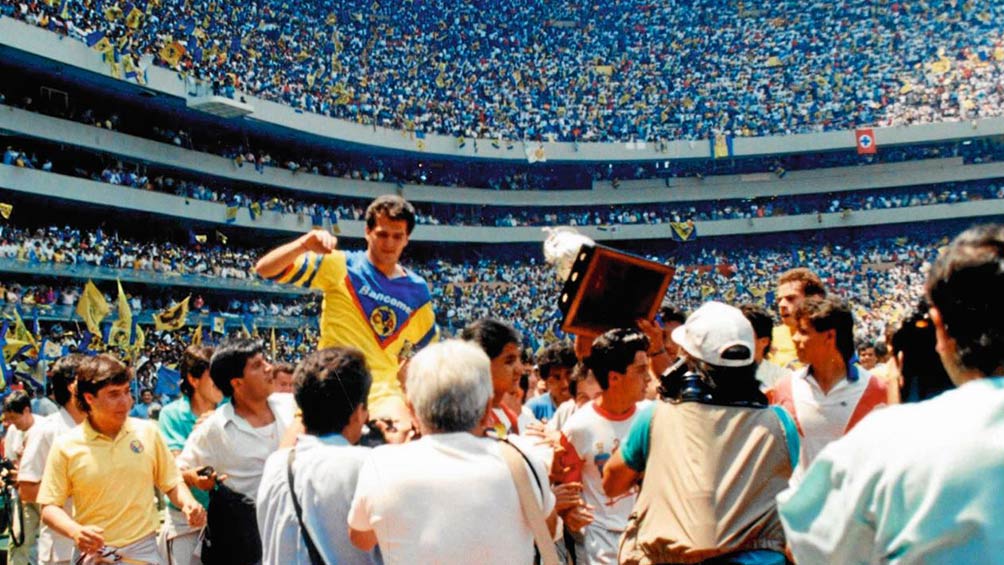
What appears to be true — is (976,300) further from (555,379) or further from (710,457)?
(555,379)

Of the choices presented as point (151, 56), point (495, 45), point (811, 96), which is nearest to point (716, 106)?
point (811, 96)

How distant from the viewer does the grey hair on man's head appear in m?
3.10

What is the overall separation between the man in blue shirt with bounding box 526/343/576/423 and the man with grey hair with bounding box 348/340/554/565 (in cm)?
413

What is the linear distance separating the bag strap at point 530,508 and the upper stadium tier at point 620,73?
3565 centimetres

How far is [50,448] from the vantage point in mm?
5809

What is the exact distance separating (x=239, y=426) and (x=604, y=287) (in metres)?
1.90

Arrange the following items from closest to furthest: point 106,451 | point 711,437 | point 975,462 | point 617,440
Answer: point 975,462, point 711,437, point 617,440, point 106,451

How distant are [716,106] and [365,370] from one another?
47.0 m

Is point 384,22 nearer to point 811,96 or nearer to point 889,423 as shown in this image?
point 811,96

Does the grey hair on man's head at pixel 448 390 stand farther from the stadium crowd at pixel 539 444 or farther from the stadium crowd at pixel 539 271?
the stadium crowd at pixel 539 271

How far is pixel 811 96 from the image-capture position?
48438mm

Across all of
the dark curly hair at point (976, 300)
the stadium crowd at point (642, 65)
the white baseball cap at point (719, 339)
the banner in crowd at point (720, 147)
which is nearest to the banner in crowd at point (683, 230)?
the banner in crowd at point (720, 147)

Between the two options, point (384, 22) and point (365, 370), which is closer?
point (365, 370)

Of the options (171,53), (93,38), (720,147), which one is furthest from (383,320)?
(720,147)
